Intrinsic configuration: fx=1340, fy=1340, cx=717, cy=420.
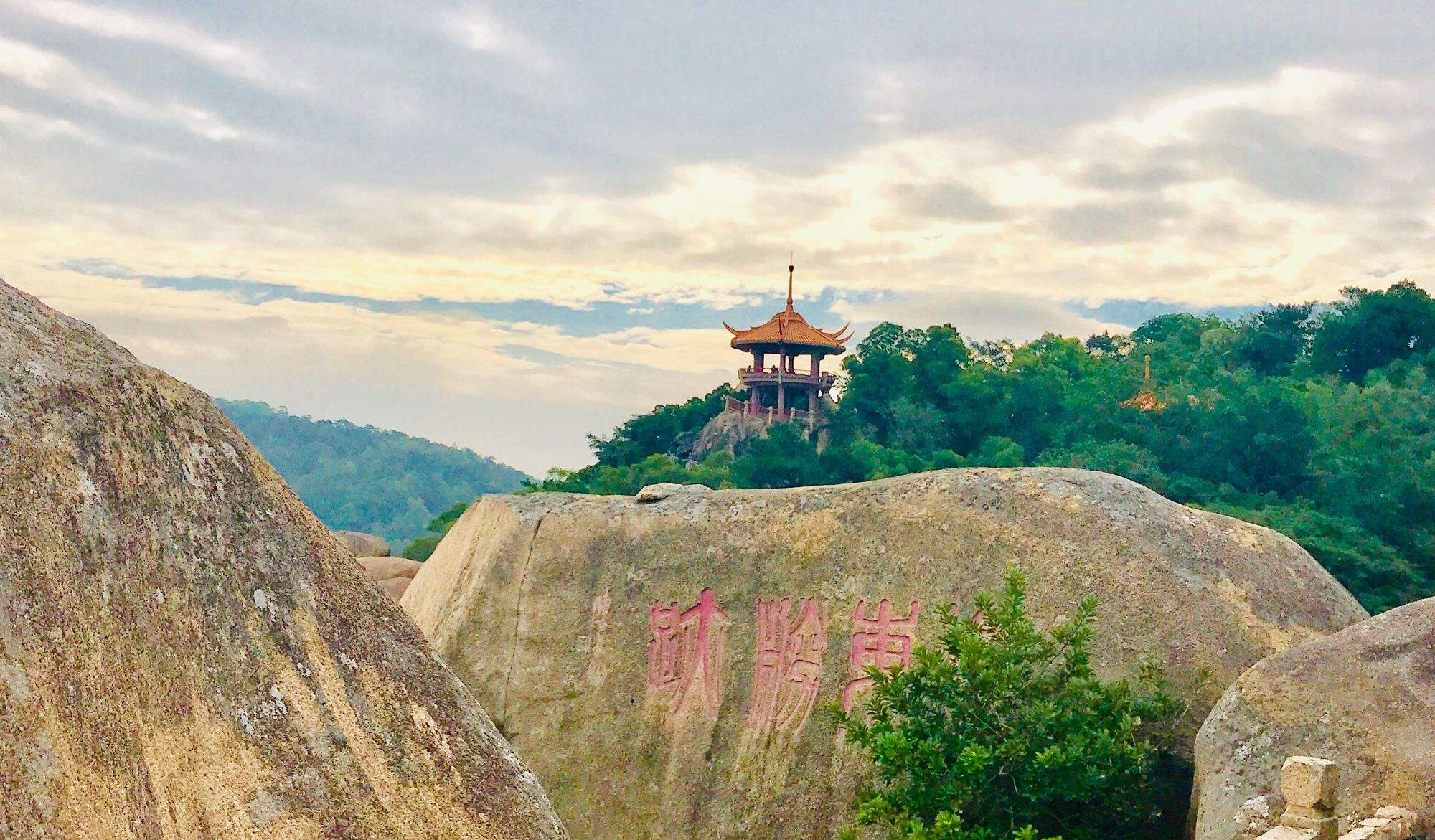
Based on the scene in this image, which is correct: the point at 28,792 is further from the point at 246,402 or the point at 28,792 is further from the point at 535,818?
the point at 246,402

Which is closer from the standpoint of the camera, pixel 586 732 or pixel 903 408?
pixel 586 732

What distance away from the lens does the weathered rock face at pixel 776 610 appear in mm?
8820

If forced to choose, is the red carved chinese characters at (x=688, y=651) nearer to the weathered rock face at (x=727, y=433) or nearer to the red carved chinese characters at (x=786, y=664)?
the red carved chinese characters at (x=786, y=664)

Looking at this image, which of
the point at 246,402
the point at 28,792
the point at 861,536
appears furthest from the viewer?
the point at 246,402

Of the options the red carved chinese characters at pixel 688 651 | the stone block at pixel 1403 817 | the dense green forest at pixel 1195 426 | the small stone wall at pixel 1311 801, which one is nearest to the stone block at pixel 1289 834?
the small stone wall at pixel 1311 801

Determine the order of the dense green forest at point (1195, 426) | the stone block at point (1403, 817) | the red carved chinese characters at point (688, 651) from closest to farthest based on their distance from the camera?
the stone block at point (1403, 817) < the red carved chinese characters at point (688, 651) < the dense green forest at point (1195, 426)

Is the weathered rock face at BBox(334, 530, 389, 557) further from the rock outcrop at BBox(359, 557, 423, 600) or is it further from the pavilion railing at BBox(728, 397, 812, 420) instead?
the pavilion railing at BBox(728, 397, 812, 420)

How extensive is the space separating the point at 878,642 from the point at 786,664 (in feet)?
2.24

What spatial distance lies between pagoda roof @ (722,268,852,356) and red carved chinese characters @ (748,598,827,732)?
99.1ft

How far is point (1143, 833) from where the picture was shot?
782 cm

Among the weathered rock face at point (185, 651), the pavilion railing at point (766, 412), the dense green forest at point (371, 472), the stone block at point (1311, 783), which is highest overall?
the pavilion railing at point (766, 412)

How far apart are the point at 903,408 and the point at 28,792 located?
3121cm

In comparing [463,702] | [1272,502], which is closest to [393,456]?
[1272,502]

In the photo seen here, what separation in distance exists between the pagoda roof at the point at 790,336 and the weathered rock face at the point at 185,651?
34.8 m
